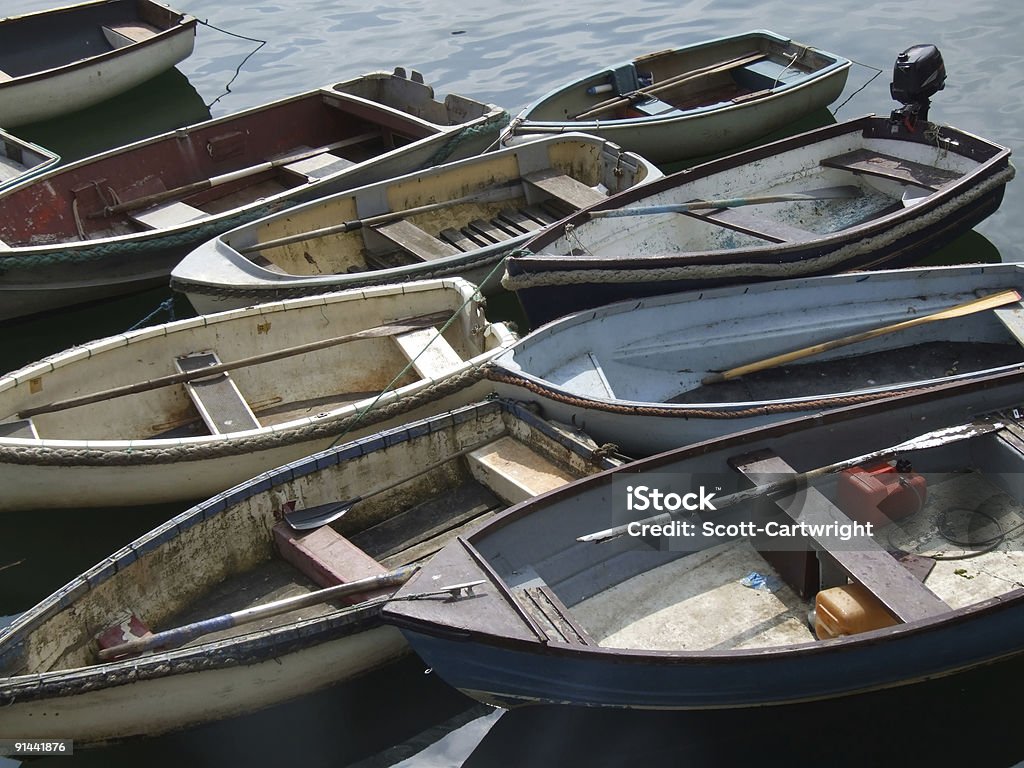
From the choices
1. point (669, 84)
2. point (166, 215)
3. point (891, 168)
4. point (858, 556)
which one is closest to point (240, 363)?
point (166, 215)

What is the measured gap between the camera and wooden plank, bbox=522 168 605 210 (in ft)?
33.0

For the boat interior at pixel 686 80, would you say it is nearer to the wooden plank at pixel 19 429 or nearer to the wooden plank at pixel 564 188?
the wooden plank at pixel 564 188

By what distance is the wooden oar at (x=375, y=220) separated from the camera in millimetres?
9500

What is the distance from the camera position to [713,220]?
914cm

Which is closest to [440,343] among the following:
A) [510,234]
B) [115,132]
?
[510,234]

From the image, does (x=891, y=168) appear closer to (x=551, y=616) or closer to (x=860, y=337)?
(x=860, y=337)

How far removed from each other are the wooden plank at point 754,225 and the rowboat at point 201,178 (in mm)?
3091

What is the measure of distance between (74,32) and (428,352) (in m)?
9.41

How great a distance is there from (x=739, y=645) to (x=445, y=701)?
1706 mm

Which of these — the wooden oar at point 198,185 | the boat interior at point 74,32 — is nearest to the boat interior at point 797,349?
the wooden oar at point 198,185

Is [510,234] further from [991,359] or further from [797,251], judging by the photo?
[991,359]

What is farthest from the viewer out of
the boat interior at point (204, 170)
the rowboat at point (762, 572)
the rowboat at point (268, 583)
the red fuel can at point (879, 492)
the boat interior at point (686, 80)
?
the boat interior at point (686, 80)

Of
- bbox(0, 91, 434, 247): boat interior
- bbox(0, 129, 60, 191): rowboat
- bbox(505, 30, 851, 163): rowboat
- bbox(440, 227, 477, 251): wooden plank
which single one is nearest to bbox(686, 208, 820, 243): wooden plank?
bbox(440, 227, 477, 251): wooden plank

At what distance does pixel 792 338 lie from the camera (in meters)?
8.27
